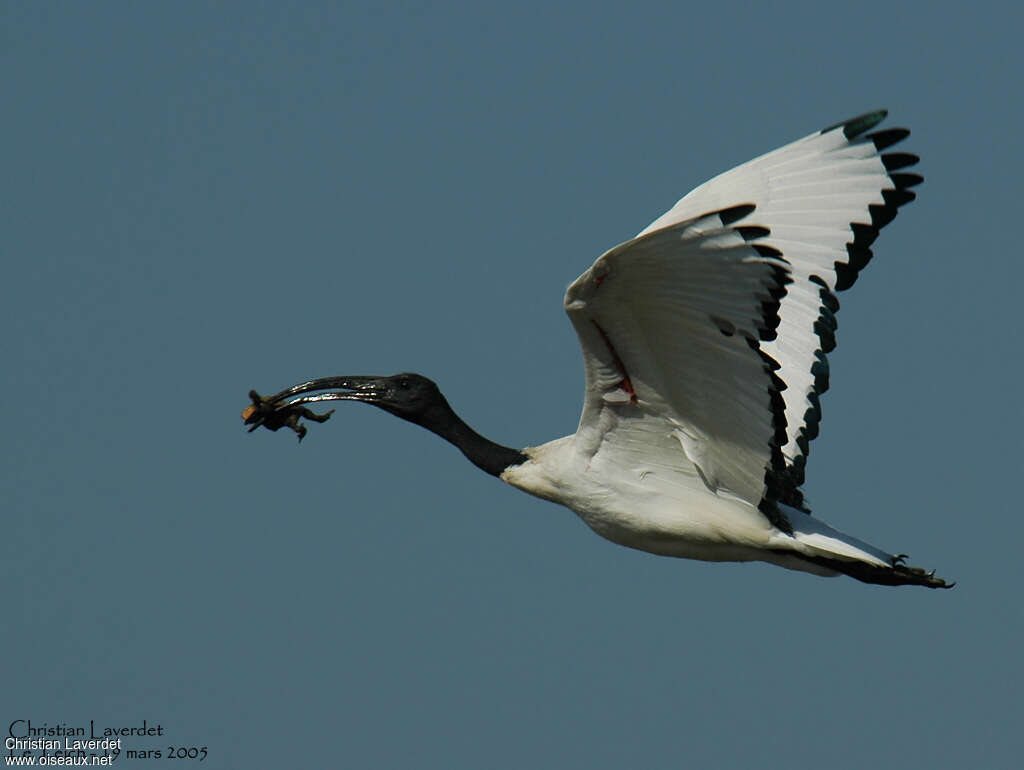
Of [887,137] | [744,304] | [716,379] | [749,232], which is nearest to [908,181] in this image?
[887,137]

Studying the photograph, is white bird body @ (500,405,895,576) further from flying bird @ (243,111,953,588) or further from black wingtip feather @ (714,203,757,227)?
black wingtip feather @ (714,203,757,227)

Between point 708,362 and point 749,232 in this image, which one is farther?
point 708,362

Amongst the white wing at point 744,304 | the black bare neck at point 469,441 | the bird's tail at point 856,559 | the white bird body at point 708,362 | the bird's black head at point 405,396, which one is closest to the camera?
the white wing at point 744,304

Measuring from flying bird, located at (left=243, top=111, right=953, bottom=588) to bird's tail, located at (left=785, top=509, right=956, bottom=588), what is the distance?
0.01 meters

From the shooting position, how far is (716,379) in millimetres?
9711

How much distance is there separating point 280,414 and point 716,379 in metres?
3.32

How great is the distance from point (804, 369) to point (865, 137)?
171 cm

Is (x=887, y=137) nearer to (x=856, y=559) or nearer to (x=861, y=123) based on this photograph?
(x=861, y=123)

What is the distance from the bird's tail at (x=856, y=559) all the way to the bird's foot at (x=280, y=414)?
336cm

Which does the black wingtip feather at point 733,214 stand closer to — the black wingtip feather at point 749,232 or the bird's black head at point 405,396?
the black wingtip feather at point 749,232

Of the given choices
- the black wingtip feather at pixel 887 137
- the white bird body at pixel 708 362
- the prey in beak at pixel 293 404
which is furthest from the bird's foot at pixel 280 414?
the black wingtip feather at pixel 887 137

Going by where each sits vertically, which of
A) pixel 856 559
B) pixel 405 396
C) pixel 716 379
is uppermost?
pixel 405 396

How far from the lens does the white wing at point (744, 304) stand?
866 cm

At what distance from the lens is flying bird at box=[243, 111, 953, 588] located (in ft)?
29.0
